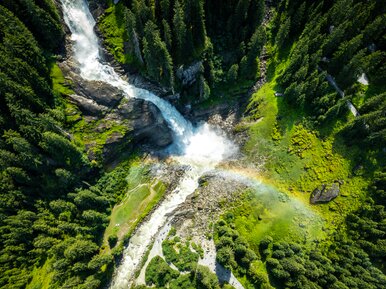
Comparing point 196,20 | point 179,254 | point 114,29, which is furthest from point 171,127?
point 179,254

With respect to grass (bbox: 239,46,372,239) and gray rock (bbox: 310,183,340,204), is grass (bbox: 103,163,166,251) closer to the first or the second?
grass (bbox: 239,46,372,239)

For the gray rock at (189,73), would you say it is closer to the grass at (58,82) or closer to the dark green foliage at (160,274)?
the grass at (58,82)

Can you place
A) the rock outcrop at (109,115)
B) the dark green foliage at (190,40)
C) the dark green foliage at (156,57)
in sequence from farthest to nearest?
the rock outcrop at (109,115) → the dark green foliage at (190,40) → the dark green foliage at (156,57)

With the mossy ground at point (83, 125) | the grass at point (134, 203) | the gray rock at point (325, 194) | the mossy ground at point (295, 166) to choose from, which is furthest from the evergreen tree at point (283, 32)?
the grass at point (134, 203)

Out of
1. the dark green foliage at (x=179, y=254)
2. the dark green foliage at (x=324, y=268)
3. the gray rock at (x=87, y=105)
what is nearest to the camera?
the dark green foliage at (x=324, y=268)

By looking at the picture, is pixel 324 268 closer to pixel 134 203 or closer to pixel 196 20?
pixel 134 203

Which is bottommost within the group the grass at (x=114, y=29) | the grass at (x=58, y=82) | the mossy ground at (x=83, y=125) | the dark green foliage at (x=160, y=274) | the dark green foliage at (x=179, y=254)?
the dark green foliage at (x=160, y=274)

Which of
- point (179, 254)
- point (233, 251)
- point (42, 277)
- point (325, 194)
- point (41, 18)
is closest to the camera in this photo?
point (42, 277)
